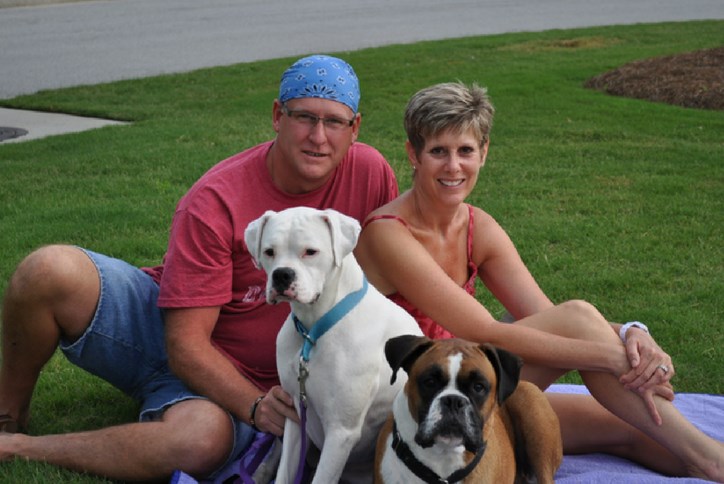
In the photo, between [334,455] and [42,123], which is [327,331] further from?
[42,123]

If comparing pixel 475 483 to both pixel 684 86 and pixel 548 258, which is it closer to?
pixel 548 258

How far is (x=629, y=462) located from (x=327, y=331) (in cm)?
178

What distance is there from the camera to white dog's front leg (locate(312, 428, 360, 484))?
12.6 ft

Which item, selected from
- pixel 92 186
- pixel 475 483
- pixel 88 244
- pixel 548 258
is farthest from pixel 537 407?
pixel 92 186

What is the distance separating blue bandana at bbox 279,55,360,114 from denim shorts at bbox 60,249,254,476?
1167 mm

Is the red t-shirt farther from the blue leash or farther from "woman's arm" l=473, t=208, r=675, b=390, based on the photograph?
the blue leash

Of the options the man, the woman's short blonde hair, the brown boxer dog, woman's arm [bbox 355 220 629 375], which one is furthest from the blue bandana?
the brown boxer dog

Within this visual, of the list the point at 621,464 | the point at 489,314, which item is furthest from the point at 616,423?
the point at 489,314

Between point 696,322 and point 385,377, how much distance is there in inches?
122

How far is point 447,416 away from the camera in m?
3.45

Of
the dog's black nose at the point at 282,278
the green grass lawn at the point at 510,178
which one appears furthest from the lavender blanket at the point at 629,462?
the dog's black nose at the point at 282,278

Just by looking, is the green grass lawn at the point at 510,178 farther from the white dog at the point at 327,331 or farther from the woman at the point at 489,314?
the woman at the point at 489,314

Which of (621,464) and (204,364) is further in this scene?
(621,464)

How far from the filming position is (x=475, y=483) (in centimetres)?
372
